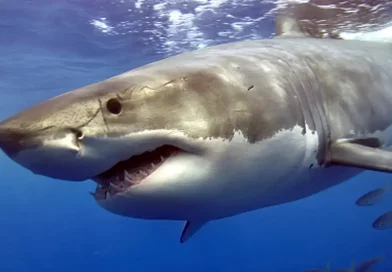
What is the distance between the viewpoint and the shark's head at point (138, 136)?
198 centimetres

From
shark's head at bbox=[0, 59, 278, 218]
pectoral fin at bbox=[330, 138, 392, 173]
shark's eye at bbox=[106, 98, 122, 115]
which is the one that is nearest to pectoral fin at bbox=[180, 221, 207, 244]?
pectoral fin at bbox=[330, 138, 392, 173]

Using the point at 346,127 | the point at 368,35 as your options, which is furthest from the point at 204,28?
the point at 346,127

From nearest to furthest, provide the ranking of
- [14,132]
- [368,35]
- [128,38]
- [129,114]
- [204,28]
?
[14,132] < [129,114] < [368,35] < [204,28] < [128,38]

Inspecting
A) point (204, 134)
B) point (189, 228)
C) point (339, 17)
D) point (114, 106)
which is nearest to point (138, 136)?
point (114, 106)

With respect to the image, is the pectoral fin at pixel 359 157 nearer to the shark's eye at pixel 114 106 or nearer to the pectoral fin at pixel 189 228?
the shark's eye at pixel 114 106

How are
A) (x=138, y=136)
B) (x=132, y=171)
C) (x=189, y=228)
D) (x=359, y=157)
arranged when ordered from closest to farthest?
(x=138, y=136) < (x=132, y=171) < (x=359, y=157) < (x=189, y=228)

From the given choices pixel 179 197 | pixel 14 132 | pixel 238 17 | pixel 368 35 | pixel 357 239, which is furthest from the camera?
pixel 357 239

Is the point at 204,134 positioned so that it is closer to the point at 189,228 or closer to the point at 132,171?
the point at 132,171

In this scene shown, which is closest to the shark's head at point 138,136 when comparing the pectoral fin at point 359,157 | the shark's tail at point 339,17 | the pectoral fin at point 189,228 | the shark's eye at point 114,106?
the shark's eye at point 114,106

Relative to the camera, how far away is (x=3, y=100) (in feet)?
79.9

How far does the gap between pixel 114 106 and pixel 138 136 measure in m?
0.21

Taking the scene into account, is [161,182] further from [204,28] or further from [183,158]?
[204,28]

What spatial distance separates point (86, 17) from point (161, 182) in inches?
465

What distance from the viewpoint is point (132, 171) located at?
227 cm
